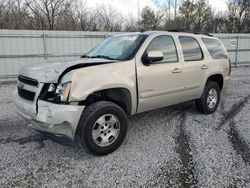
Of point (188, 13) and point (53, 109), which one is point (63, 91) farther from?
point (188, 13)

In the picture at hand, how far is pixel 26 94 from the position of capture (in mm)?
3434

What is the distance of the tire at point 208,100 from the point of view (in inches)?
203

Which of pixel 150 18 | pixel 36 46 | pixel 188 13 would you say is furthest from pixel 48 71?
pixel 188 13

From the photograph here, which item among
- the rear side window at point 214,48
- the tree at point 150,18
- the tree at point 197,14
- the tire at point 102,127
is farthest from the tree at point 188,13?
the tire at point 102,127

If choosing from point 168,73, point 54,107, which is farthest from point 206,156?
point 54,107

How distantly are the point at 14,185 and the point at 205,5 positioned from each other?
3097 centimetres

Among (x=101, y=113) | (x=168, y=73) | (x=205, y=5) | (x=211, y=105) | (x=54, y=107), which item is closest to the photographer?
(x=54, y=107)

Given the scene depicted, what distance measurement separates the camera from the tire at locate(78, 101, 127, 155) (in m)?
3.17

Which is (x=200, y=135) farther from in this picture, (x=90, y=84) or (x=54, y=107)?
(x=54, y=107)

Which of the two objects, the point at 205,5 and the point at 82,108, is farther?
the point at 205,5

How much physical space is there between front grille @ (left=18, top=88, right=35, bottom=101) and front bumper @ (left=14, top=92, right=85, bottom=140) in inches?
4.9

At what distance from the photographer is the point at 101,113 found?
327cm

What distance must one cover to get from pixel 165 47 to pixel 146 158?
210cm

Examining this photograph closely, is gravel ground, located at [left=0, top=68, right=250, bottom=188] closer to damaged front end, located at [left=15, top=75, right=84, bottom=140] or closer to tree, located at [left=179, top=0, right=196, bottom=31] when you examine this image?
damaged front end, located at [left=15, top=75, right=84, bottom=140]
